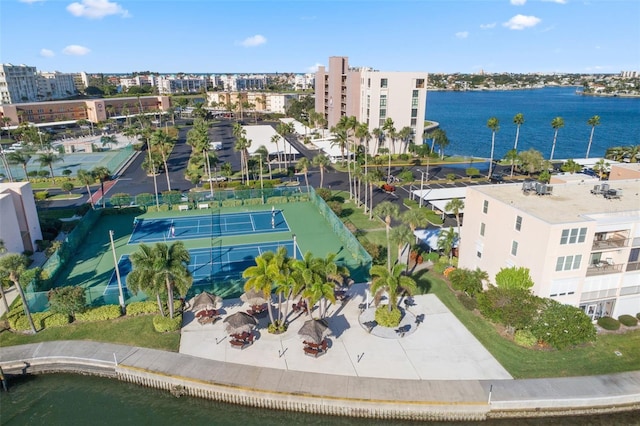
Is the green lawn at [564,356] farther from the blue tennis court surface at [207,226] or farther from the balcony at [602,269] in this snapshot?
the blue tennis court surface at [207,226]

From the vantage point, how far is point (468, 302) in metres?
31.2

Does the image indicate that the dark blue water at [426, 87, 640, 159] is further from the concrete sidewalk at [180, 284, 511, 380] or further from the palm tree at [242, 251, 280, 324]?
the palm tree at [242, 251, 280, 324]

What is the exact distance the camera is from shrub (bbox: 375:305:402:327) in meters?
28.3

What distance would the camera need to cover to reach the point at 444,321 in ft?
97.0

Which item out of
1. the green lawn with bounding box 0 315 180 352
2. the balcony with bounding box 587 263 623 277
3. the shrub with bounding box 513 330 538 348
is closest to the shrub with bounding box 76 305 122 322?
the green lawn with bounding box 0 315 180 352

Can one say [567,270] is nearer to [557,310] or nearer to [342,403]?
[557,310]

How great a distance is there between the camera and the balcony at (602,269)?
92.7 feet

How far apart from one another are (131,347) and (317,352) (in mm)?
12095

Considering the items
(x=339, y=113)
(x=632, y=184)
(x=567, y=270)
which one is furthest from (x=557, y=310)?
(x=339, y=113)

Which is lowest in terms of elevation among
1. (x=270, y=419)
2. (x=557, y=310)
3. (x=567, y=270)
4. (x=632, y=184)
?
(x=270, y=419)

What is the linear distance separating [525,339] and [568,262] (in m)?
5.85

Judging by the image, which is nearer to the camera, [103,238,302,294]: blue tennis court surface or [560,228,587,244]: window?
[560,228,587,244]: window

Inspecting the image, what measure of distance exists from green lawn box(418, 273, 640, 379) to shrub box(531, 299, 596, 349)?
0.78 meters

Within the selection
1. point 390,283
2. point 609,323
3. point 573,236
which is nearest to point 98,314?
point 390,283
